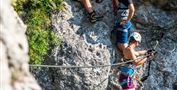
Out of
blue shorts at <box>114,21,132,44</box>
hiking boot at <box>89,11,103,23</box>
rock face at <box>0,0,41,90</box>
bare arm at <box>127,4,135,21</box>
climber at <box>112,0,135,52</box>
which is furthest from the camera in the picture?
hiking boot at <box>89,11,103,23</box>

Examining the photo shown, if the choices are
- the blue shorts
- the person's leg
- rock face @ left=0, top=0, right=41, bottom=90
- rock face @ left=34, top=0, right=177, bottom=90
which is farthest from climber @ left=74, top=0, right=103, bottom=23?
rock face @ left=0, top=0, right=41, bottom=90

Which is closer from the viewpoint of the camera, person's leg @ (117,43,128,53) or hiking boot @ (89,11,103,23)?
person's leg @ (117,43,128,53)

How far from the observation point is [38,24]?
35.8ft

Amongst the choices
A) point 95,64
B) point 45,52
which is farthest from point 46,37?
point 95,64

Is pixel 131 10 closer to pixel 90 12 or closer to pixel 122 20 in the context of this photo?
pixel 122 20

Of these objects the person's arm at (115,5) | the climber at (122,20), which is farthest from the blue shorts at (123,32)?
the person's arm at (115,5)

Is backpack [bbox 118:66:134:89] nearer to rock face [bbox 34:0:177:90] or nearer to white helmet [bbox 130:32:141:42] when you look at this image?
rock face [bbox 34:0:177:90]

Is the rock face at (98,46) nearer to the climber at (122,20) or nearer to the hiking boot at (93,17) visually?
the hiking boot at (93,17)

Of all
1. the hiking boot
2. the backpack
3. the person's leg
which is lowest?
the backpack

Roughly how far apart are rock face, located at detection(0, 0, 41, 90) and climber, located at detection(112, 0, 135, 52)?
5.52 meters

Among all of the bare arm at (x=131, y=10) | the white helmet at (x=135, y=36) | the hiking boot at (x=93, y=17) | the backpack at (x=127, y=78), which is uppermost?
the bare arm at (x=131, y=10)

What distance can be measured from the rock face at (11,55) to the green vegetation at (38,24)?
5557 mm

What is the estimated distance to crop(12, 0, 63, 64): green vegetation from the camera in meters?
10.8

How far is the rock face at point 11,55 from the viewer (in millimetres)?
4906
